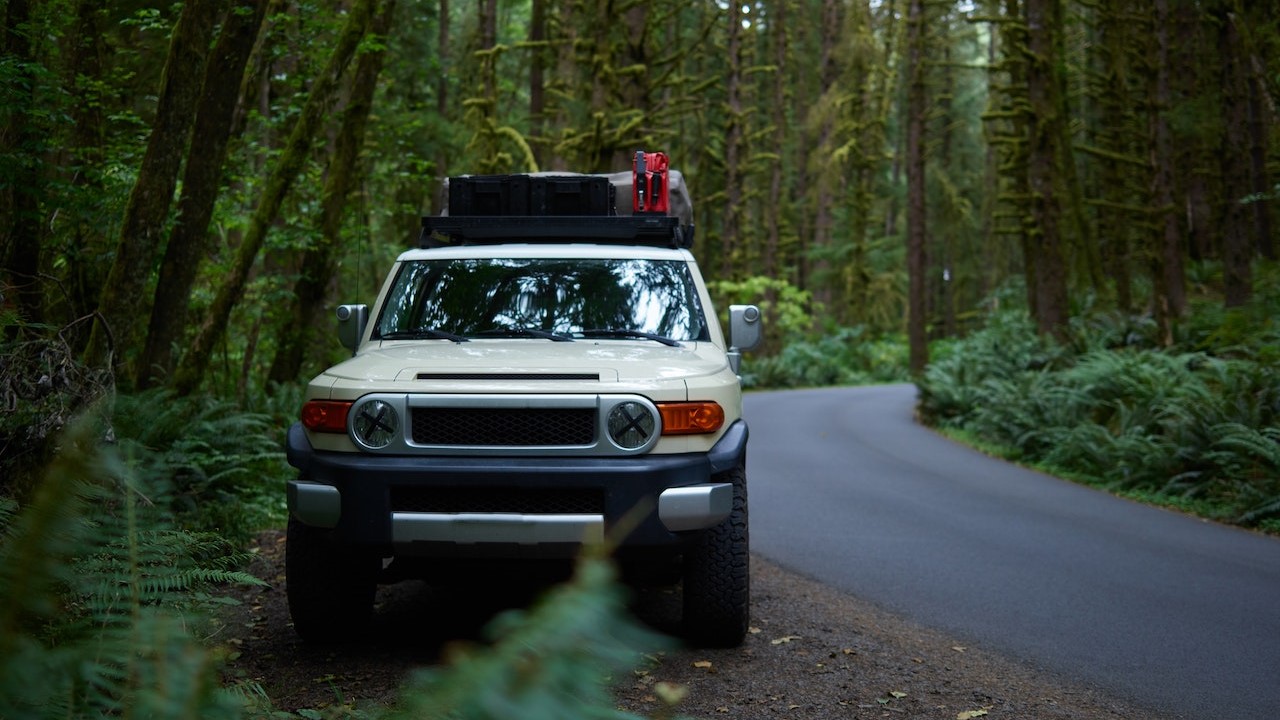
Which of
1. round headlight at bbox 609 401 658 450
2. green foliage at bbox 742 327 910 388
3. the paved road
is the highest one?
round headlight at bbox 609 401 658 450

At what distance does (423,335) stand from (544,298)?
797mm

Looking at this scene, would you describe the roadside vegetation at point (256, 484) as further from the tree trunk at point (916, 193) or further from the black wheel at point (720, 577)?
the tree trunk at point (916, 193)

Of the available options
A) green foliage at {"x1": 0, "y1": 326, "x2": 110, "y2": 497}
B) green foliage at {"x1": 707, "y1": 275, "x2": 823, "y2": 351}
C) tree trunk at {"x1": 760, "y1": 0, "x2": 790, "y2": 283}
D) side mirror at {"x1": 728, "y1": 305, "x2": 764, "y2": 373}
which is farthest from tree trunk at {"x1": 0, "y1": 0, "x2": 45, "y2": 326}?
tree trunk at {"x1": 760, "y1": 0, "x2": 790, "y2": 283}

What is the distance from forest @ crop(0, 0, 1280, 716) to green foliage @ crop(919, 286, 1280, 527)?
0.06 metres

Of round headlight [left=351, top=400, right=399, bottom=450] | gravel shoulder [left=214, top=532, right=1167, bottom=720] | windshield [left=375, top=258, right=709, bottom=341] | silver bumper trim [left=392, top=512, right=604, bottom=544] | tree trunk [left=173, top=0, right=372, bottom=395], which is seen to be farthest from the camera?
tree trunk [left=173, top=0, right=372, bottom=395]

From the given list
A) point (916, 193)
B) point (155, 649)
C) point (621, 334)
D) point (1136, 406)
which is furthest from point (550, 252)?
point (916, 193)

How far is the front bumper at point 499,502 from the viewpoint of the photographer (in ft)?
16.8

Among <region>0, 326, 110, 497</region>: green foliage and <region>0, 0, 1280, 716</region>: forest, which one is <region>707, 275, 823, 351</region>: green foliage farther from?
<region>0, 326, 110, 497</region>: green foliage

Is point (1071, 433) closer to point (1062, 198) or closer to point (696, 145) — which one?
point (1062, 198)

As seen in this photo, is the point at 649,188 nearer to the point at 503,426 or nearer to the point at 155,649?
the point at 503,426

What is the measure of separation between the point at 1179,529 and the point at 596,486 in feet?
24.9

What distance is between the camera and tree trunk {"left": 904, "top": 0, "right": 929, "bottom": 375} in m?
32.8

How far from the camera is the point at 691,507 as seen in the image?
522 centimetres

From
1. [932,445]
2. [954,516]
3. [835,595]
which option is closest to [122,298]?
[835,595]
